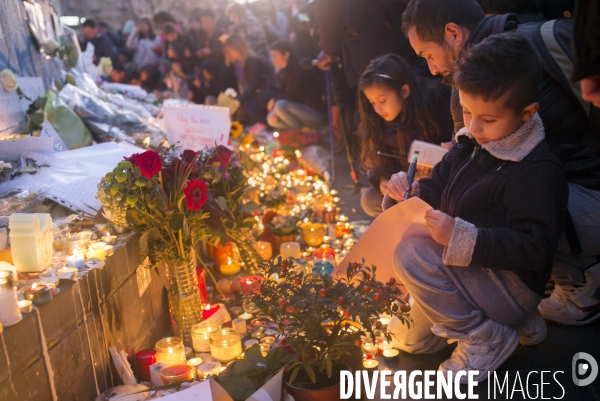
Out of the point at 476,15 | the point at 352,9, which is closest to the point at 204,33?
the point at 352,9

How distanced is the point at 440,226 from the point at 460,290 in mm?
297

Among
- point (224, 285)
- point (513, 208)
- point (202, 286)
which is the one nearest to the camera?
point (513, 208)

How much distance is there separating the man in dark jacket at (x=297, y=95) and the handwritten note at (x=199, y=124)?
3019 mm

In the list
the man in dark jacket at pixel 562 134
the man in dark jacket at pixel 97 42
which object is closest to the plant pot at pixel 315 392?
the man in dark jacket at pixel 562 134

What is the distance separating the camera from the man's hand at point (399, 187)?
2373 millimetres

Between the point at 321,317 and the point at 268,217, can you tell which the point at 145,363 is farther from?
the point at 268,217

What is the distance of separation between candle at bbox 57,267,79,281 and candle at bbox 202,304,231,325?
2.67ft

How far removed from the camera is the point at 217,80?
8.00m

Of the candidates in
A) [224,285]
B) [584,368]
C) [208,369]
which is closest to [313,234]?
[224,285]

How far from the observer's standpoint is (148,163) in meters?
2.25

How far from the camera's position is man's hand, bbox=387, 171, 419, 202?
7.79 feet

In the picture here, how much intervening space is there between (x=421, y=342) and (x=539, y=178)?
859mm

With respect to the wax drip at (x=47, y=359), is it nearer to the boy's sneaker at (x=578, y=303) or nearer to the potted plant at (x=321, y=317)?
the potted plant at (x=321, y=317)

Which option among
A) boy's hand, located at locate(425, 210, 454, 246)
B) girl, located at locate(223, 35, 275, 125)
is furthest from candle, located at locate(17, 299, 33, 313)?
girl, located at locate(223, 35, 275, 125)
